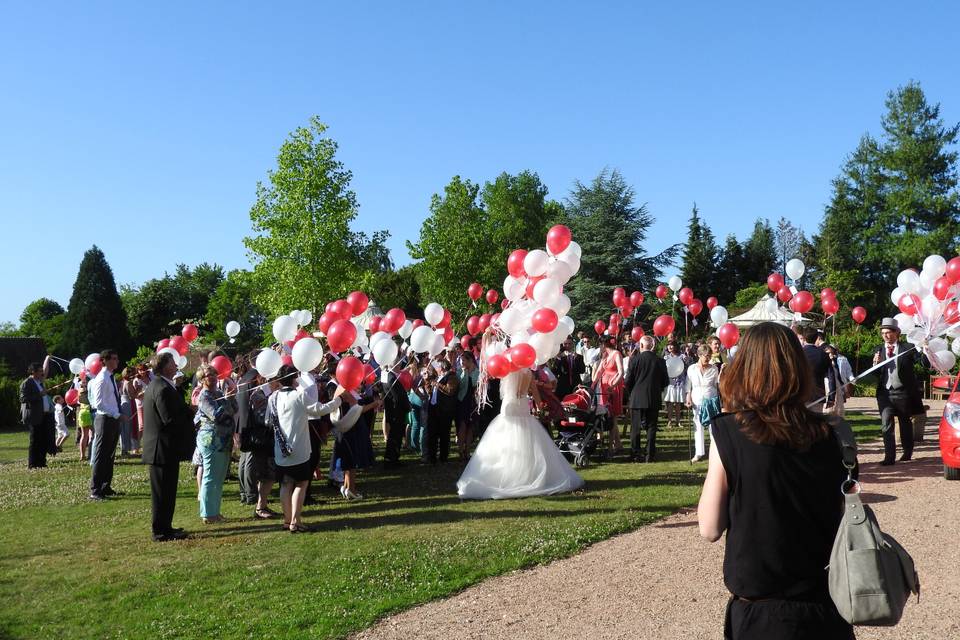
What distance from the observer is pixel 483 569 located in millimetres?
6461

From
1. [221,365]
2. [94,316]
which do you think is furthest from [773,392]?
[94,316]

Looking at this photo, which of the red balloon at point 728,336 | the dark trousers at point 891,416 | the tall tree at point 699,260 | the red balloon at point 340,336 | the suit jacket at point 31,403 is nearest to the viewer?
the red balloon at point 340,336

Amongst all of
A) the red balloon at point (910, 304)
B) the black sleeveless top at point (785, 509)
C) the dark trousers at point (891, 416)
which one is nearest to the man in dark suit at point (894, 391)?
the dark trousers at point (891, 416)

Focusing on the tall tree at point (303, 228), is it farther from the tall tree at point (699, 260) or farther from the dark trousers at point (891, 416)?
the tall tree at point (699, 260)

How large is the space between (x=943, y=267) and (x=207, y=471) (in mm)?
10570

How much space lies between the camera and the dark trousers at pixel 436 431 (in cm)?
1267

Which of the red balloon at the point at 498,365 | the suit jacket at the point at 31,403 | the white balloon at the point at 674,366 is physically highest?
the white balloon at the point at 674,366

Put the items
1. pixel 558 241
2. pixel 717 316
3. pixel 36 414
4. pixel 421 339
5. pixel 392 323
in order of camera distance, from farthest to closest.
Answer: pixel 717 316, pixel 36 414, pixel 392 323, pixel 421 339, pixel 558 241

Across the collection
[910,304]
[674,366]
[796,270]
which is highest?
[796,270]

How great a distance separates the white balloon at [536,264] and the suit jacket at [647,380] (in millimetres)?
3038

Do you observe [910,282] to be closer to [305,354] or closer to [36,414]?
[305,354]

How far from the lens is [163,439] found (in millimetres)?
7992

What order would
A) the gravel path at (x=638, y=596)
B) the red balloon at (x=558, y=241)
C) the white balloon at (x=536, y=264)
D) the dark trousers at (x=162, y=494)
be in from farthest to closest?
the red balloon at (x=558, y=241)
the white balloon at (x=536, y=264)
the dark trousers at (x=162, y=494)
the gravel path at (x=638, y=596)

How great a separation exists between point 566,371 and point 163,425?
9.17m
